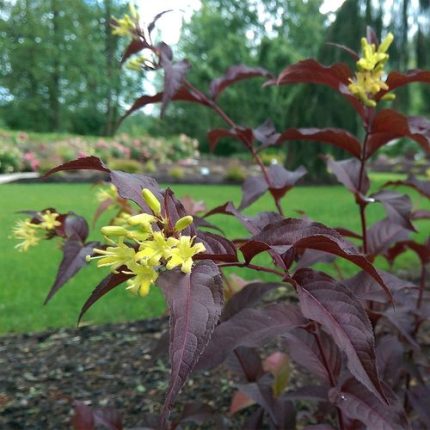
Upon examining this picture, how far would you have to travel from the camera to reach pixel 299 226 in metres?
0.56

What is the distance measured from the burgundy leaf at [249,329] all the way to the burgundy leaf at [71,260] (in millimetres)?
239

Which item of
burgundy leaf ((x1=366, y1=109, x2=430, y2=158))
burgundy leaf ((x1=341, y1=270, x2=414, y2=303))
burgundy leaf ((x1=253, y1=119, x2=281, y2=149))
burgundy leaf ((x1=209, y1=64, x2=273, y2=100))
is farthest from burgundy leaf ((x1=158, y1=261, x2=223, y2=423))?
burgundy leaf ((x1=209, y1=64, x2=273, y2=100))

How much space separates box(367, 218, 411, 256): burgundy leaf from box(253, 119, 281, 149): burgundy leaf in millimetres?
297

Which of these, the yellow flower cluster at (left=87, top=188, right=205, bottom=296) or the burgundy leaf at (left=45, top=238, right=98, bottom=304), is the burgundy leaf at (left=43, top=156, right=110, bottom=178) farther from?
the burgundy leaf at (left=45, top=238, right=98, bottom=304)

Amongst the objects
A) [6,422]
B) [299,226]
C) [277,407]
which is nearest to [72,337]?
[6,422]

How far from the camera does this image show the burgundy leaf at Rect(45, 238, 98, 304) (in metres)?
0.78

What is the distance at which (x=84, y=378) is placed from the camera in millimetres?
1490

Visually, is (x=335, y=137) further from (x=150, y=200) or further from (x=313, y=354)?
(x=150, y=200)

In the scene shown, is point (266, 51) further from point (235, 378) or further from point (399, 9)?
point (235, 378)

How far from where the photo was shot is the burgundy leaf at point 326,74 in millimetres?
840

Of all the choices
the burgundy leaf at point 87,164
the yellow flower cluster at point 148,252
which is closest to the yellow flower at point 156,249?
the yellow flower cluster at point 148,252

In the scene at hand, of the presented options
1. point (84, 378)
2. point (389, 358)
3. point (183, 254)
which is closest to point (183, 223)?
point (183, 254)

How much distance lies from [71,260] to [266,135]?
50cm

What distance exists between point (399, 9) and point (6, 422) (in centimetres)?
382
